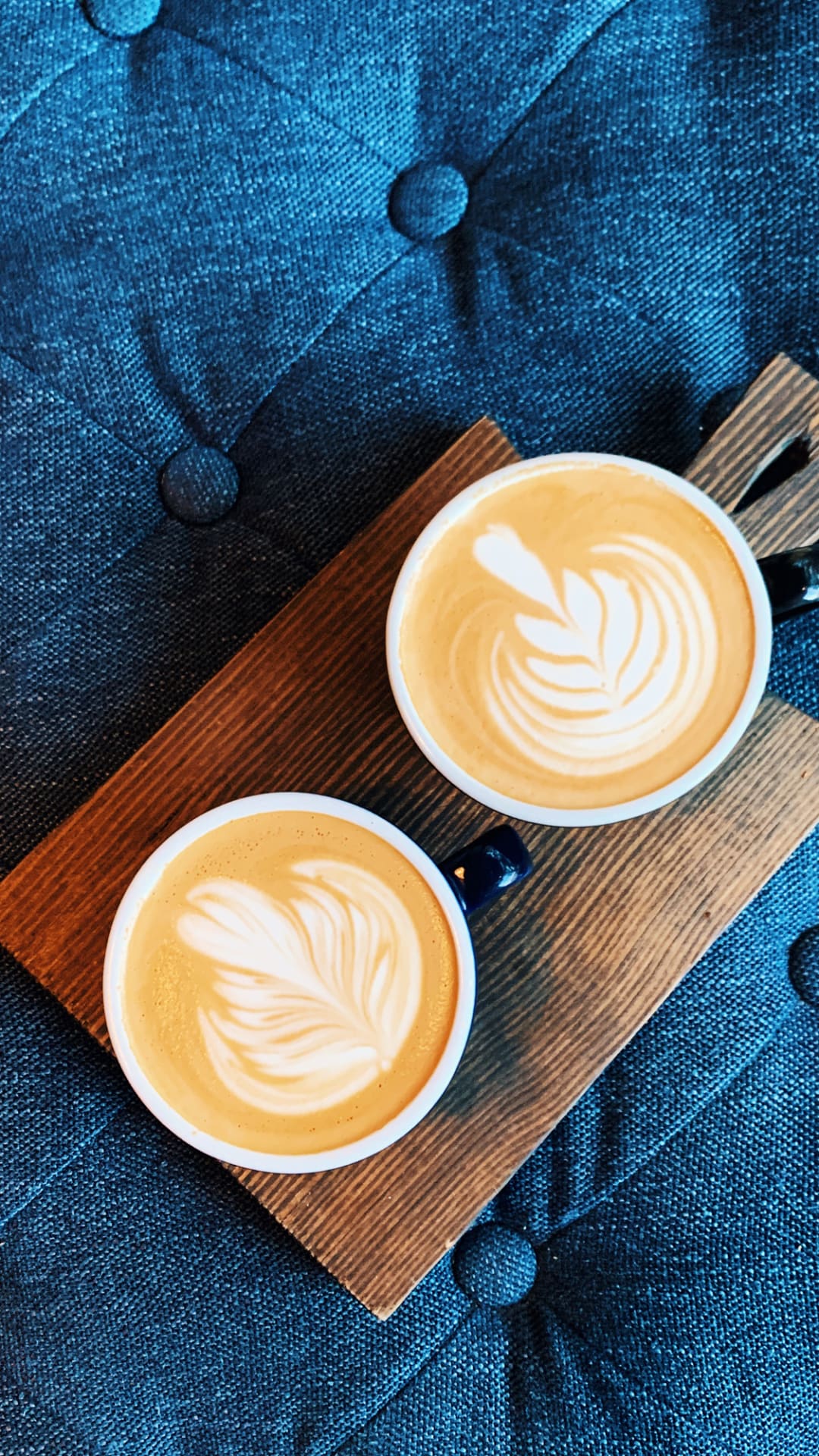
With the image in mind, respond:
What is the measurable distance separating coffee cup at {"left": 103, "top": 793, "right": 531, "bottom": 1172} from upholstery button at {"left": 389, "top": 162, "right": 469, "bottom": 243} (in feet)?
1.24

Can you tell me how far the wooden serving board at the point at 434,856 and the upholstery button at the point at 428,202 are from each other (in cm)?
15

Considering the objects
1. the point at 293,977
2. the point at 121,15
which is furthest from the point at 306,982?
the point at 121,15

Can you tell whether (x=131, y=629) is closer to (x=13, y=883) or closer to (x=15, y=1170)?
(x=13, y=883)

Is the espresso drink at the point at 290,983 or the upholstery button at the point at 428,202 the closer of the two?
the espresso drink at the point at 290,983

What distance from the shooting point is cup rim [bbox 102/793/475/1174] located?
21.5 inches

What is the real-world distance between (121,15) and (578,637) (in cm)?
48

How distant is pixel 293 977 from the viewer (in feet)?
1.82

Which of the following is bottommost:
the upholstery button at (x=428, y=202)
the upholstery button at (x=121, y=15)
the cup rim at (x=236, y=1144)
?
the cup rim at (x=236, y=1144)

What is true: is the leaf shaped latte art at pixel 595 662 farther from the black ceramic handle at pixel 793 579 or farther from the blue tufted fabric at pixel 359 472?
the blue tufted fabric at pixel 359 472

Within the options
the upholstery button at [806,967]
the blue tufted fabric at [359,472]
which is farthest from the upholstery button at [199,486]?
the upholstery button at [806,967]

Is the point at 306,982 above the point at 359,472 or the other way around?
the other way around

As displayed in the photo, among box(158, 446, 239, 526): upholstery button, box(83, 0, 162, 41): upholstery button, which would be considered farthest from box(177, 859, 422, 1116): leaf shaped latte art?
box(83, 0, 162, 41): upholstery button

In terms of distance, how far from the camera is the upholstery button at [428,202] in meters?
0.68

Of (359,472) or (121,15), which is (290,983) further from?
(121,15)
